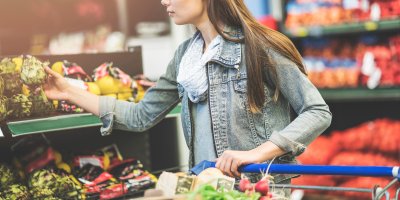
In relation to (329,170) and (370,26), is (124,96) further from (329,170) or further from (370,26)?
(370,26)

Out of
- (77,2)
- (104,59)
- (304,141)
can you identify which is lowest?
(304,141)

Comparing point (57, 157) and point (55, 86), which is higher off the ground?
point (55, 86)

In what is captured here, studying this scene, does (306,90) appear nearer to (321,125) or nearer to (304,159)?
(321,125)

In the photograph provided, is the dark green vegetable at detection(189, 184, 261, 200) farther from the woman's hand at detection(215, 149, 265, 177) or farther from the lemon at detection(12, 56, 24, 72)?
the lemon at detection(12, 56, 24, 72)

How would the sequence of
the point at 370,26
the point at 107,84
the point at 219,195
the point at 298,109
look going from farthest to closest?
the point at 370,26 → the point at 107,84 → the point at 298,109 → the point at 219,195

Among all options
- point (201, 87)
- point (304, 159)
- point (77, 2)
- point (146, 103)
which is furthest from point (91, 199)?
point (77, 2)

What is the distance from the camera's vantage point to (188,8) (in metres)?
2.28

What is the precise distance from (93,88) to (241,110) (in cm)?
63

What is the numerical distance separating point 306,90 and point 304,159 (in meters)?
2.62

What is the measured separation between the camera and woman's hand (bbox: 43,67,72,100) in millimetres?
2368

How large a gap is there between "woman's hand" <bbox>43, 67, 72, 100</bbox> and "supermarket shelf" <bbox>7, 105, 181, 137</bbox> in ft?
0.26

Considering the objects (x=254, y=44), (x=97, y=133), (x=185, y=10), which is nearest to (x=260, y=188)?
(x=254, y=44)

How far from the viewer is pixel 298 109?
7.36ft

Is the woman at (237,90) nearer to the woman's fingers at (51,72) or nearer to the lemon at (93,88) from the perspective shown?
the woman's fingers at (51,72)
